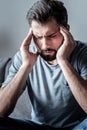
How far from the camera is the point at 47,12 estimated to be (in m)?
1.38

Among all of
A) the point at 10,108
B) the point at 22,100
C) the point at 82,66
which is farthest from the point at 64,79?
the point at 22,100

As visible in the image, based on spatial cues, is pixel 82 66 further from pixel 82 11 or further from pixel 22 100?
pixel 82 11

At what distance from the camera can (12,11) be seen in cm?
255

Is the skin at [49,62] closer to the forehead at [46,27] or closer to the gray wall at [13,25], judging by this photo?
the forehead at [46,27]

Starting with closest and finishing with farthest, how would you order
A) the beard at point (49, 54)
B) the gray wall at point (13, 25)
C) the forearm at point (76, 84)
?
the forearm at point (76, 84) → the beard at point (49, 54) → the gray wall at point (13, 25)

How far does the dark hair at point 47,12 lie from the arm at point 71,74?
0.23 feet

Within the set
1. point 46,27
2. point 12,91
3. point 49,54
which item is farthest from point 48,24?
point 12,91

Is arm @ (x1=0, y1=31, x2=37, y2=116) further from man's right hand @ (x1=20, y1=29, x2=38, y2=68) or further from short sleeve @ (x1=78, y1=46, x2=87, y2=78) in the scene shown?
short sleeve @ (x1=78, y1=46, x2=87, y2=78)

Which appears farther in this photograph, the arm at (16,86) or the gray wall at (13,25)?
the gray wall at (13,25)

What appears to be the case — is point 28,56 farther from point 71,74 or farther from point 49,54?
point 71,74

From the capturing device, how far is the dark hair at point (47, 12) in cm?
137

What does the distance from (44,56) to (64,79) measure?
0.16 m

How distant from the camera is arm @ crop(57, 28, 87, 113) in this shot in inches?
50.6

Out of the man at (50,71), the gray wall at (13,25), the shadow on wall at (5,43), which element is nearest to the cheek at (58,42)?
the man at (50,71)
